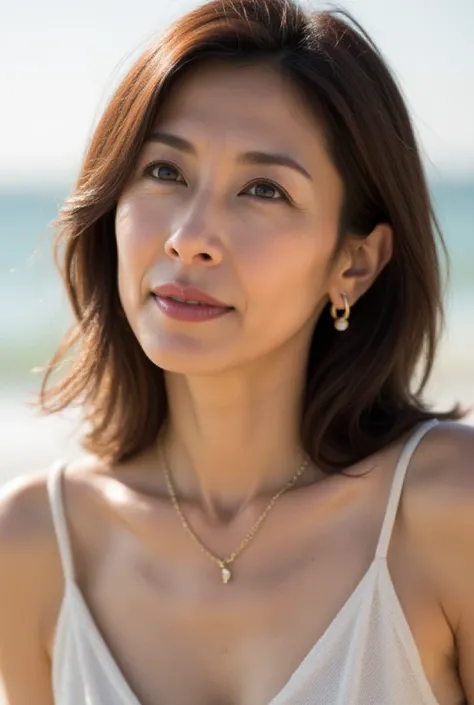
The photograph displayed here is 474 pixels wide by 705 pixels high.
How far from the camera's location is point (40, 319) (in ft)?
39.1

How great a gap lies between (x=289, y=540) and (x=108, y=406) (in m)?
0.64

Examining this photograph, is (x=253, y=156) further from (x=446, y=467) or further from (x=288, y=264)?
(x=446, y=467)

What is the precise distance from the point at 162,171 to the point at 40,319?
888 cm

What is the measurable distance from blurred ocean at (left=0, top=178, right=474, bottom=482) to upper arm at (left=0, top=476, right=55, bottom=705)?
66cm

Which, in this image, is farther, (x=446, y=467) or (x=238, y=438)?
(x=238, y=438)

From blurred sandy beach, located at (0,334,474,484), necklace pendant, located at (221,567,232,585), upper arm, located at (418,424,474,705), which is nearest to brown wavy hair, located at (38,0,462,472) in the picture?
upper arm, located at (418,424,474,705)

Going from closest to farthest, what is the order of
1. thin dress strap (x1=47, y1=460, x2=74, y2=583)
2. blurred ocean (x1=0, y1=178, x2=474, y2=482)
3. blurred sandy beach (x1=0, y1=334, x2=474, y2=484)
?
thin dress strap (x1=47, y1=460, x2=74, y2=583)
blurred sandy beach (x1=0, y1=334, x2=474, y2=484)
blurred ocean (x1=0, y1=178, x2=474, y2=482)

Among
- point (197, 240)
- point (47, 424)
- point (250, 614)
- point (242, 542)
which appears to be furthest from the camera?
point (47, 424)

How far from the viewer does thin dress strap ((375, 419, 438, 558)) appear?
312cm

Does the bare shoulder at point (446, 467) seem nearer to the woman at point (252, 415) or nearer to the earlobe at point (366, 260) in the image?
the woman at point (252, 415)

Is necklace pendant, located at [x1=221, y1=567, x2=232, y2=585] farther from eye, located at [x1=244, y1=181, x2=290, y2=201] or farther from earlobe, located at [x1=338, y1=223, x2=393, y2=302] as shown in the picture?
eye, located at [x1=244, y1=181, x2=290, y2=201]

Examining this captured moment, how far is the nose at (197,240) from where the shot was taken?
2.98 meters

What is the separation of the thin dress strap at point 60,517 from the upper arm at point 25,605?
33 millimetres

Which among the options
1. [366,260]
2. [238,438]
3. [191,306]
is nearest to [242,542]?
[238,438]
